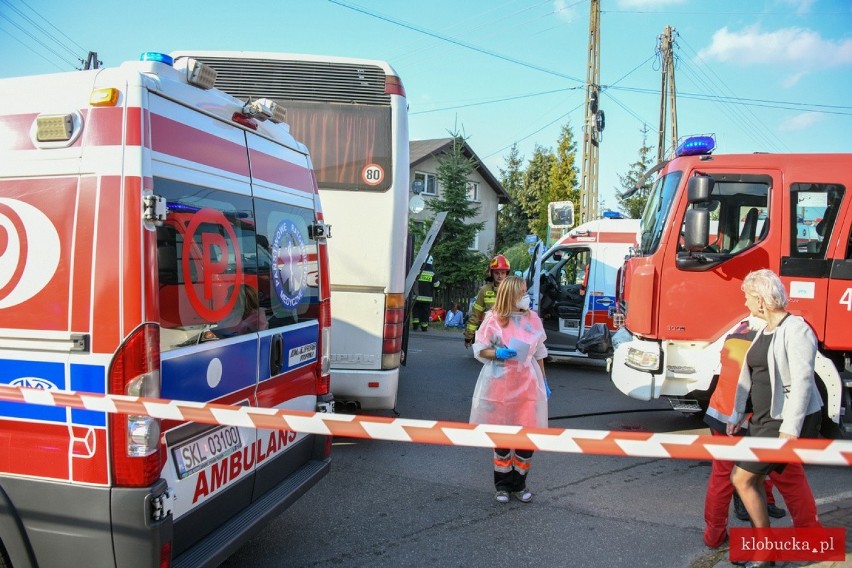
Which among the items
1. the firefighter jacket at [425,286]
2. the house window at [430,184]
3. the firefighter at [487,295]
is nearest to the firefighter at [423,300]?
the firefighter jacket at [425,286]

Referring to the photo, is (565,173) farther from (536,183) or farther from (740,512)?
(740,512)

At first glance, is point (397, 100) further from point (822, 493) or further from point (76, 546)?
point (822, 493)

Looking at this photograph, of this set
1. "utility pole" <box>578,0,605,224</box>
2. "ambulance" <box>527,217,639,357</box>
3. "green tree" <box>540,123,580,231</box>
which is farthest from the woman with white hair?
"green tree" <box>540,123,580,231</box>

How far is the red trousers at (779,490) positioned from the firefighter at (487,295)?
10.4ft

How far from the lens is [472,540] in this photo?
3975 mm

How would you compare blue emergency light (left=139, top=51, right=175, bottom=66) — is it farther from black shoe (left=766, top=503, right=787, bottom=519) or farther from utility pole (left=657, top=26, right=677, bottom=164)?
utility pole (left=657, top=26, right=677, bottom=164)

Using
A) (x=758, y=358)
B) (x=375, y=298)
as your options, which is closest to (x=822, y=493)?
(x=758, y=358)

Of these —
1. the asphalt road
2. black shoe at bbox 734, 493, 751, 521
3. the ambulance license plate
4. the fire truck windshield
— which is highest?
the fire truck windshield

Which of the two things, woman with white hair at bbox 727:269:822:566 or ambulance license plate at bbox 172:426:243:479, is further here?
woman with white hair at bbox 727:269:822:566

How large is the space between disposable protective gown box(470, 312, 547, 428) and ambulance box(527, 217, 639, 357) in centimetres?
544

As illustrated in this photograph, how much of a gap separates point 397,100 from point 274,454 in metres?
3.56

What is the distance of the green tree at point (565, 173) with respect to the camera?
Result: 34719 mm

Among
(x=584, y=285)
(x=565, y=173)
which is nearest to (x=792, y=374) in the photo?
(x=584, y=285)

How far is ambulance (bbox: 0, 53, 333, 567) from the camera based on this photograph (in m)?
2.39
